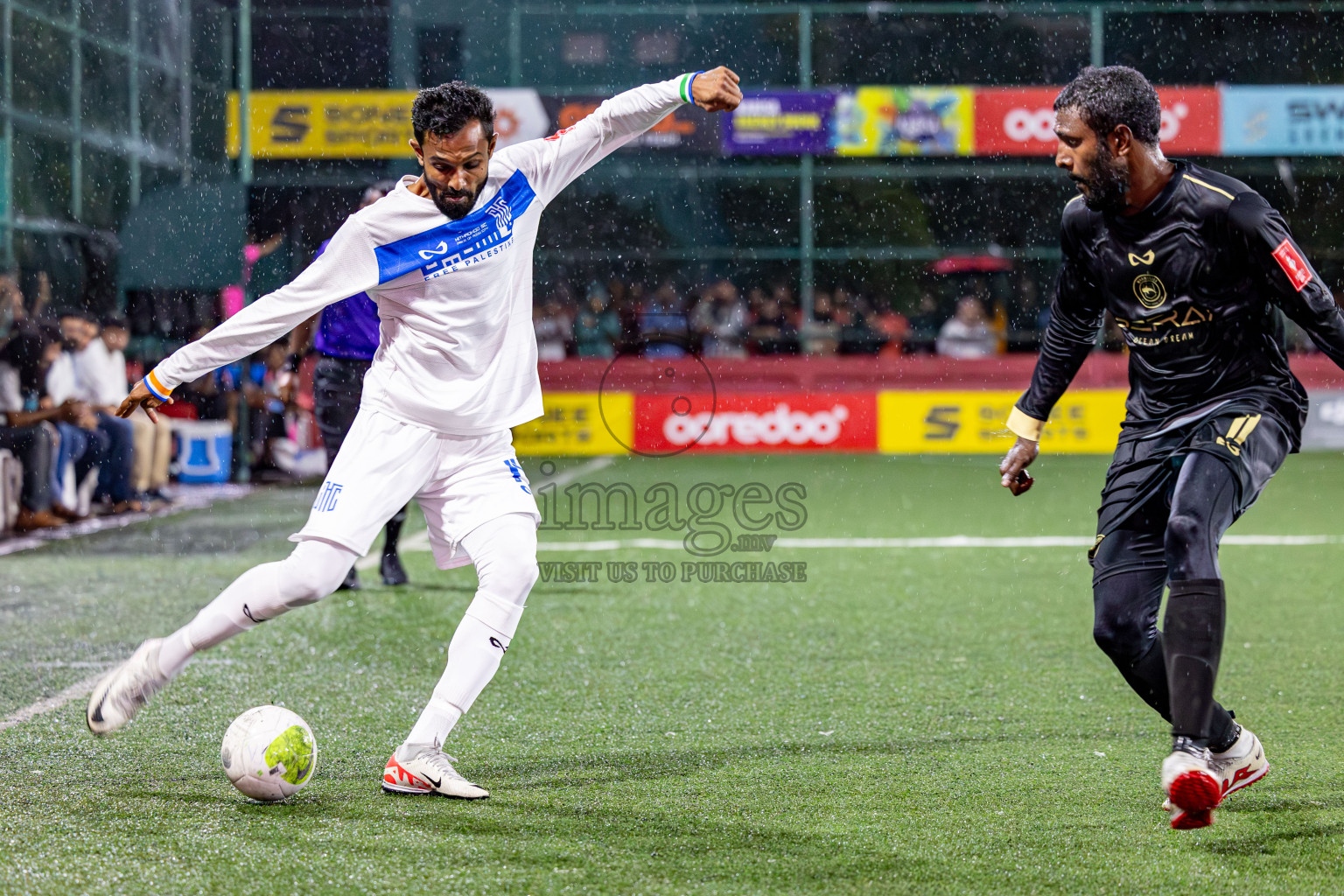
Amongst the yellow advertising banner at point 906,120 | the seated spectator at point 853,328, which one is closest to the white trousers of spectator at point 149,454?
the seated spectator at point 853,328

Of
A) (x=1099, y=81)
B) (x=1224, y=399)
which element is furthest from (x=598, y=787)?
(x=1099, y=81)

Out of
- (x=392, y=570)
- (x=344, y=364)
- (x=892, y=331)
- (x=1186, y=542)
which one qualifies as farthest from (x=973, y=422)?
(x=1186, y=542)

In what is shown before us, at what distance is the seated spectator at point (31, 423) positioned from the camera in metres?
10.5

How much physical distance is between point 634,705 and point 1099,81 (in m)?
2.82

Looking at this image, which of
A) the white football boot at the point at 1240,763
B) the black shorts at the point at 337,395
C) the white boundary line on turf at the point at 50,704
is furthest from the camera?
the black shorts at the point at 337,395

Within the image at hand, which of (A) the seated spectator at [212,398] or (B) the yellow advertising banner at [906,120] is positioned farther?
(B) the yellow advertising banner at [906,120]

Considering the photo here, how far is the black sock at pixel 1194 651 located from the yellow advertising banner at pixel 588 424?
14068mm

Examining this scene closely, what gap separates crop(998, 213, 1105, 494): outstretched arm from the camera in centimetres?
406

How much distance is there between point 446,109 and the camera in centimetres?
403

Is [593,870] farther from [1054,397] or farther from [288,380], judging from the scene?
[288,380]

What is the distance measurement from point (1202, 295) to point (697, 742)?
7.10 ft

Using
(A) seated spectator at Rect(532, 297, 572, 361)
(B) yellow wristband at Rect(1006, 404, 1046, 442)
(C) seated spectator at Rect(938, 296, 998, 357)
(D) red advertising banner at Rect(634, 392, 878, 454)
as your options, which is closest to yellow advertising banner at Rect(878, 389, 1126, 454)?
(D) red advertising banner at Rect(634, 392, 878, 454)

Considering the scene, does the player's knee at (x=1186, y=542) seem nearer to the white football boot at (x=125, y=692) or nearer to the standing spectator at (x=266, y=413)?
the white football boot at (x=125, y=692)

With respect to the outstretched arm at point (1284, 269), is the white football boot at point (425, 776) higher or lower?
lower
